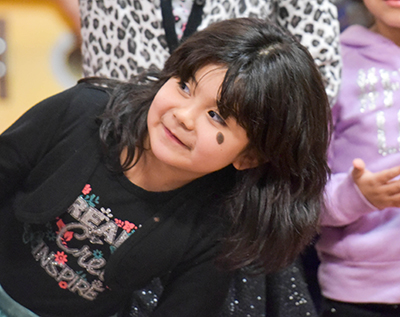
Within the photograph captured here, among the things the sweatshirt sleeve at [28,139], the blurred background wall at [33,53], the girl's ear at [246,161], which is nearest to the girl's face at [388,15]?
the girl's ear at [246,161]

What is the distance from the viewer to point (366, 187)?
0.92 m

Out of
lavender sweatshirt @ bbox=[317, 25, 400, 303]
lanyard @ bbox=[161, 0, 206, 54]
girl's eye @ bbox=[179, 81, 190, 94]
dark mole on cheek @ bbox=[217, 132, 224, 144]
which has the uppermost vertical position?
lanyard @ bbox=[161, 0, 206, 54]

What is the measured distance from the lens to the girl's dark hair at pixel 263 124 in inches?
28.2

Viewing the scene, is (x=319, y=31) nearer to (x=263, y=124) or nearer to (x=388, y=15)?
(x=388, y=15)

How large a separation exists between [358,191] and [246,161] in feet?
0.88

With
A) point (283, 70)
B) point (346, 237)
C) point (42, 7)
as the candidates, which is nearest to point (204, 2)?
point (283, 70)

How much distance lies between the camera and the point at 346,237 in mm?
1007

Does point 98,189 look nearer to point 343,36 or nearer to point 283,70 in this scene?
point 283,70

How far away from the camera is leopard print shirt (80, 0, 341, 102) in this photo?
0.98m

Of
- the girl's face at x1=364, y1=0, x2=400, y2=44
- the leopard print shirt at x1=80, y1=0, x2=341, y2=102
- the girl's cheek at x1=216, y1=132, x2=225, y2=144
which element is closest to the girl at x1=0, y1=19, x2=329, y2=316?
the girl's cheek at x1=216, y1=132, x2=225, y2=144

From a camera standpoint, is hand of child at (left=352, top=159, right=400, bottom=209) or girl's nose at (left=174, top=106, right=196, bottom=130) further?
hand of child at (left=352, top=159, right=400, bottom=209)

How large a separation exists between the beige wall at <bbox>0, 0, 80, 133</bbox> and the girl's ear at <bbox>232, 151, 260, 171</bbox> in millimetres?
910

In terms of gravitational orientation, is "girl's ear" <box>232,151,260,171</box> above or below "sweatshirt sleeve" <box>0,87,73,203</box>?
below

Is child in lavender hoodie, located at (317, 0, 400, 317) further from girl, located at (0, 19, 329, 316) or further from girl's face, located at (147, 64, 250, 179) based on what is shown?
girl's face, located at (147, 64, 250, 179)
